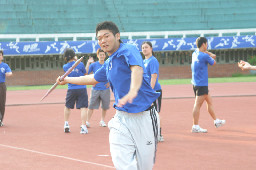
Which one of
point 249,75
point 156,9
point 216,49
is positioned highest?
point 156,9

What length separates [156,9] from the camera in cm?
4459

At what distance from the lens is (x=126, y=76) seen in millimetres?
4051

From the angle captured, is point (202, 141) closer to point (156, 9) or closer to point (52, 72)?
point (52, 72)

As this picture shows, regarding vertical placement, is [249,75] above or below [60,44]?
below

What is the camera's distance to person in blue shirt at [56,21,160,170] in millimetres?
4004

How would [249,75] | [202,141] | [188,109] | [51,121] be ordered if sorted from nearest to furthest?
[202,141] → [51,121] → [188,109] → [249,75]

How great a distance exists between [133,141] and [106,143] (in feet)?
14.9

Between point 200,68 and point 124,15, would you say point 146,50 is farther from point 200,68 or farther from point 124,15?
point 124,15

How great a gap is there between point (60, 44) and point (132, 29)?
366 inches

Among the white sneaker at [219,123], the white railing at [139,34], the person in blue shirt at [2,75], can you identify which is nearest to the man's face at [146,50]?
the white sneaker at [219,123]

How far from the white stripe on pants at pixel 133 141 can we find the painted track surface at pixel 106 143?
235cm

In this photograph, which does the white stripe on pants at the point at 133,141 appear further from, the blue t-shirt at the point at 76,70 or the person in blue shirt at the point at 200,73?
the blue t-shirt at the point at 76,70

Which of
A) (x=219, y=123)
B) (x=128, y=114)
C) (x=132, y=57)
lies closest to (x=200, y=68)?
(x=219, y=123)

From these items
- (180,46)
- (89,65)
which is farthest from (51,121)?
(180,46)
